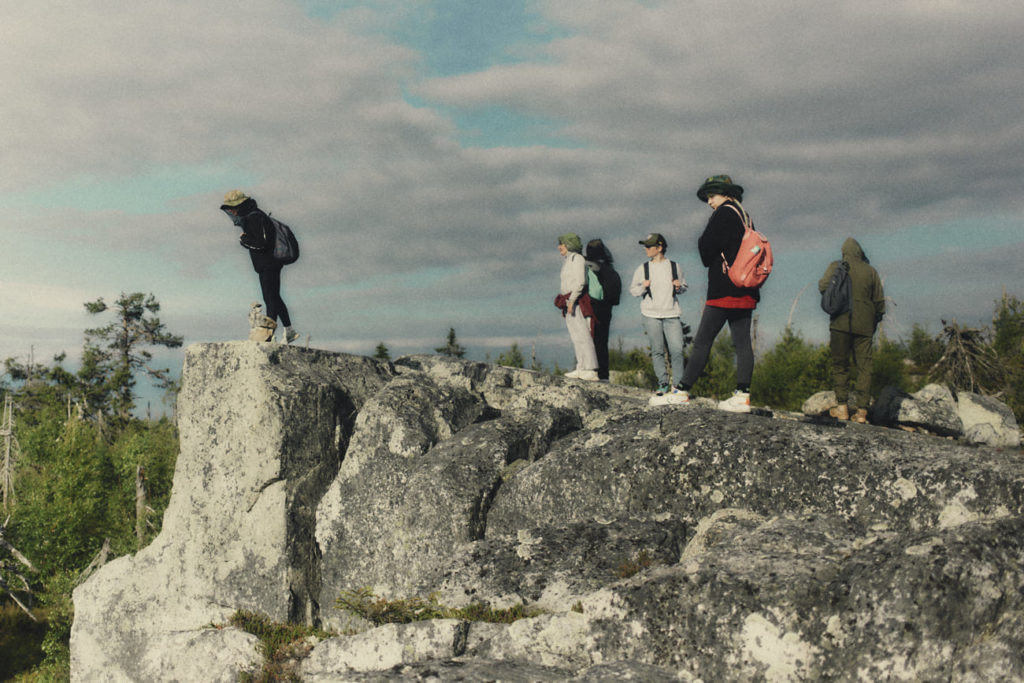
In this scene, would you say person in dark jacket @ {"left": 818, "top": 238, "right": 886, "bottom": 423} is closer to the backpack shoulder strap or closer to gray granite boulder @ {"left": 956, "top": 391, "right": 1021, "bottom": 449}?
gray granite boulder @ {"left": 956, "top": 391, "right": 1021, "bottom": 449}

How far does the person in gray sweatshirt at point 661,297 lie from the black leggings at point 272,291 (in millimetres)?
6560

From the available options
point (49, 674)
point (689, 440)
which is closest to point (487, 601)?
point (689, 440)

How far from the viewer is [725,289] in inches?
444

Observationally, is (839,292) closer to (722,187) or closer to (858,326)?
(858,326)

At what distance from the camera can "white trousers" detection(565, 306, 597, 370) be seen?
721 inches

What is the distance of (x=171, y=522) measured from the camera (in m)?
13.7

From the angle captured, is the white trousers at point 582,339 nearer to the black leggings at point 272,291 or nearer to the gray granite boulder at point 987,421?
the black leggings at point 272,291

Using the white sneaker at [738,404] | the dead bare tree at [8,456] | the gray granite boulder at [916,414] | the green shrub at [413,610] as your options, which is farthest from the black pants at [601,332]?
the dead bare tree at [8,456]

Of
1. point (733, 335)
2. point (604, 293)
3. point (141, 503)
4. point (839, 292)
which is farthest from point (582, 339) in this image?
point (141, 503)

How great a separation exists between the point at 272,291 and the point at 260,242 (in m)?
0.87

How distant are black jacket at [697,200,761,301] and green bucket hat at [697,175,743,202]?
0.22m

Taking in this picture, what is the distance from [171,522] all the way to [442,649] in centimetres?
738

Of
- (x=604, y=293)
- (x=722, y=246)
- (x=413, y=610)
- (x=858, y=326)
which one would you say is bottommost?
(x=413, y=610)

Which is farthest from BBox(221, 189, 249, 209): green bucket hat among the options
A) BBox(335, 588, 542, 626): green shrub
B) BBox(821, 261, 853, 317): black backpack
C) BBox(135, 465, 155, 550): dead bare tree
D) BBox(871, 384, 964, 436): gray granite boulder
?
BBox(135, 465, 155, 550): dead bare tree
